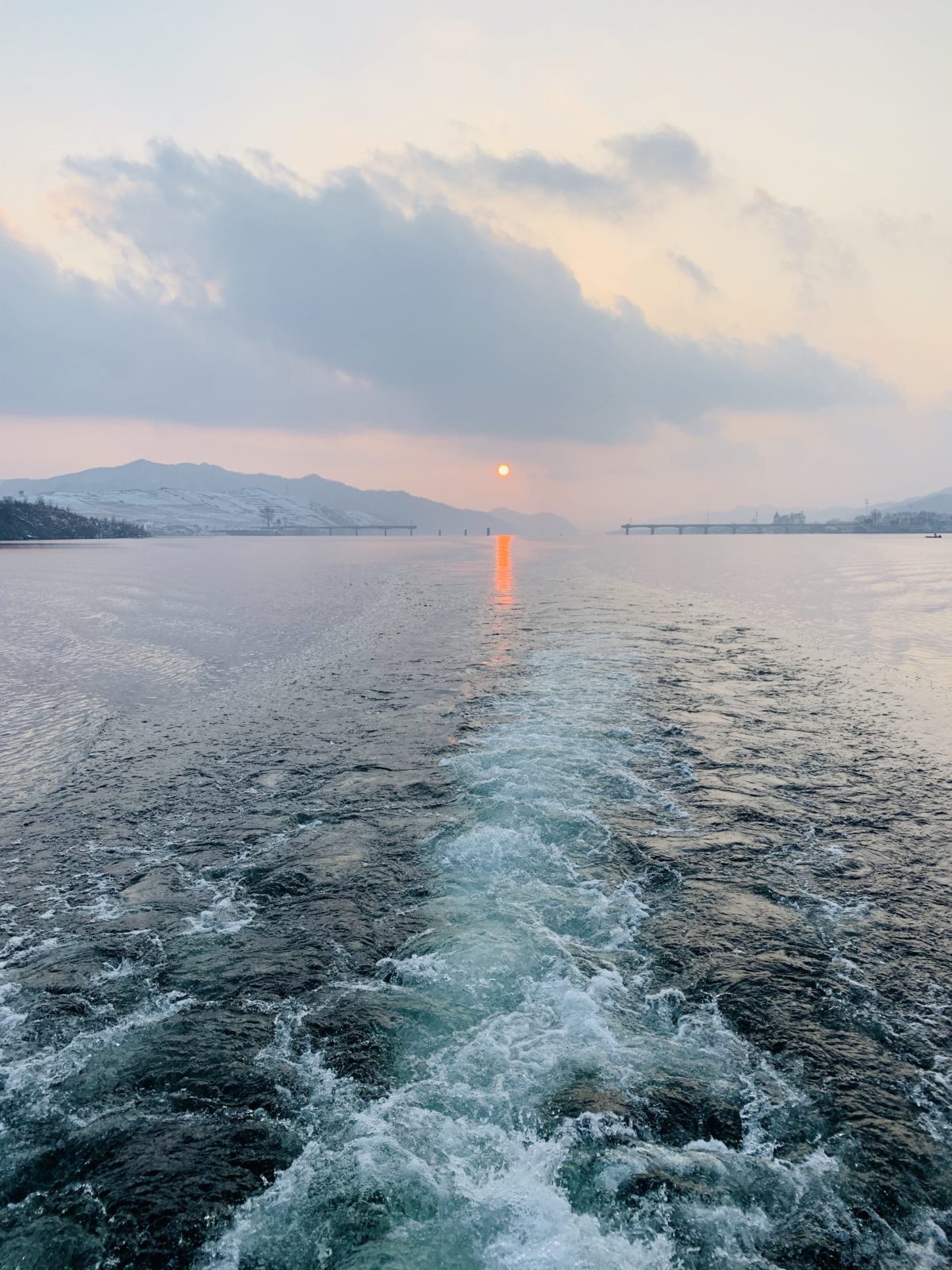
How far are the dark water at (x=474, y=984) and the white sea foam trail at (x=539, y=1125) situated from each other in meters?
0.03

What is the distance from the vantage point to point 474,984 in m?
9.88

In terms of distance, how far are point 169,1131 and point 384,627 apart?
35.9 meters

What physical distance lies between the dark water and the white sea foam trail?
3cm

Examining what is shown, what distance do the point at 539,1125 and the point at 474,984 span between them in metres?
2.48

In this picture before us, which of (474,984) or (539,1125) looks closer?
(539,1125)

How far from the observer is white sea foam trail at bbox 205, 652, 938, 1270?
630 cm

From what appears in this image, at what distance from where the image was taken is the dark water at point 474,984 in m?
6.57

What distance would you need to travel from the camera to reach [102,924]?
1116 cm

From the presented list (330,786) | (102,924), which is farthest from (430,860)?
(102,924)

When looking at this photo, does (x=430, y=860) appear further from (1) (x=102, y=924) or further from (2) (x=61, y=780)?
(2) (x=61, y=780)

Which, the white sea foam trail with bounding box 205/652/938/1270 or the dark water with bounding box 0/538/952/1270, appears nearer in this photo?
the white sea foam trail with bounding box 205/652/938/1270

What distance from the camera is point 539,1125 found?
754cm

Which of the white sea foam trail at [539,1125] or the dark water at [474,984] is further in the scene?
the dark water at [474,984]

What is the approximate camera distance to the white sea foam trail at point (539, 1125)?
630 centimetres
